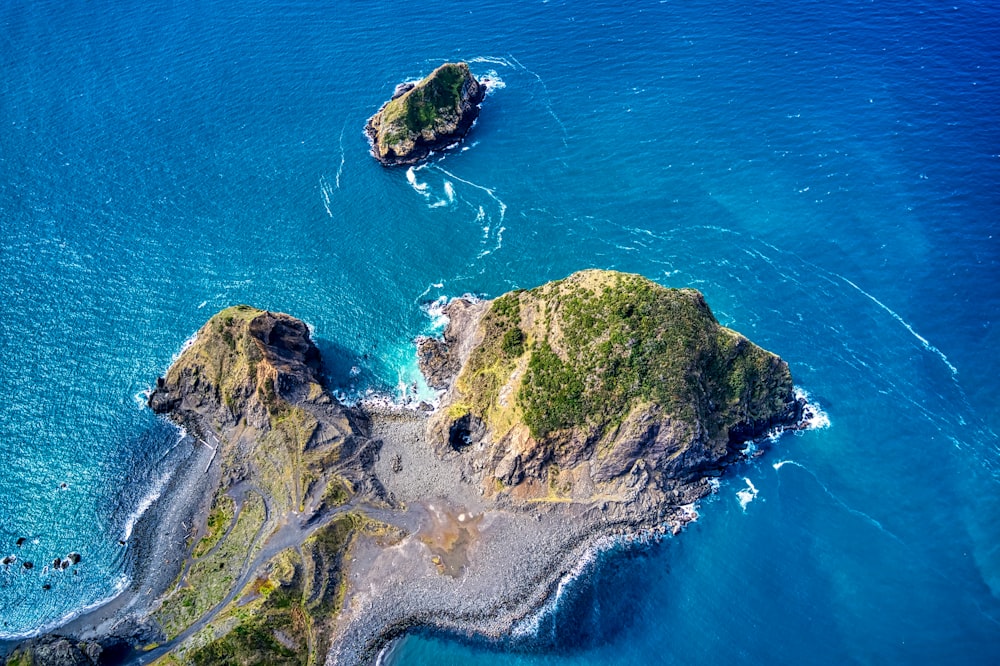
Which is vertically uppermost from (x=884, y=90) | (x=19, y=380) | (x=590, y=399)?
(x=884, y=90)

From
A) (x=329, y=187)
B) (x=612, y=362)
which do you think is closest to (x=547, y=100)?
(x=329, y=187)

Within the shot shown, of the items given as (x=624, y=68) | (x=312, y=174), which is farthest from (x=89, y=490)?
(x=624, y=68)

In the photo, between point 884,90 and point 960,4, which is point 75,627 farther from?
point 960,4

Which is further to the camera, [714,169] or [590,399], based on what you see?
[714,169]

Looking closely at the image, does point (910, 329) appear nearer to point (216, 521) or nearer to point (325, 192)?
point (325, 192)

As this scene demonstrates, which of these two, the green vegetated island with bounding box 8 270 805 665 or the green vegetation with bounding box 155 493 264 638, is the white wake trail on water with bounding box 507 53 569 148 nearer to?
the green vegetated island with bounding box 8 270 805 665

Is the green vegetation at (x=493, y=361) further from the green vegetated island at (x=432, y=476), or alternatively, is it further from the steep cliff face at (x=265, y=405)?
the steep cliff face at (x=265, y=405)

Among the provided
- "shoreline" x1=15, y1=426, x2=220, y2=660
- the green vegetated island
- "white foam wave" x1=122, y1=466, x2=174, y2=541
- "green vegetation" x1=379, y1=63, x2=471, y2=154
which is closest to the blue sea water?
"white foam wave" x1=122, y1=466, x2=174, y2=541
